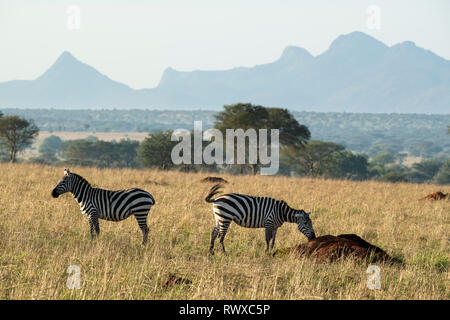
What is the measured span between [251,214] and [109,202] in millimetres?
2985

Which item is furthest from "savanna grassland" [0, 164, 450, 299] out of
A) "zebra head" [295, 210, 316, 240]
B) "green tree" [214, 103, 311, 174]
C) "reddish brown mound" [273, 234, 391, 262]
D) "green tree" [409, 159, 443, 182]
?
"green tree" [409, 159, 443, 182]

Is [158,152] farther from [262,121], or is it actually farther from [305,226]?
[305,226]

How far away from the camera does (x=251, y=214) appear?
406 inches

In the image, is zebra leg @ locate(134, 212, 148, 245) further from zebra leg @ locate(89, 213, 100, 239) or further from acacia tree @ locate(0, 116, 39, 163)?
acacia tree @ locate(0, 116, 39, 163)

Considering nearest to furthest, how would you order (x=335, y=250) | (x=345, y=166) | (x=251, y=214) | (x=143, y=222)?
1. (x=335, y=250)
2. (x=251, y=214)
3. (x=143, y=222)
4. (x=345, y=166)

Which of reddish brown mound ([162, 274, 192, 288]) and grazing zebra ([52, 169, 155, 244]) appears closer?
reddish brown mound ([162, 274, 192, 288])

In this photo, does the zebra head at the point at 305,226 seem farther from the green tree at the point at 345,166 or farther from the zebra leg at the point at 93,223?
the green tree at the point at 345,166

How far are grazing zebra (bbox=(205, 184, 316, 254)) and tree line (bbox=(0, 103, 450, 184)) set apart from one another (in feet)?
75.3

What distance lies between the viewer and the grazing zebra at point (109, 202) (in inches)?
422

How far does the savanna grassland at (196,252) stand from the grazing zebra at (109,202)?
48 centimetres

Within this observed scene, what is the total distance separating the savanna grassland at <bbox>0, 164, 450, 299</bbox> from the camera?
7.46 m

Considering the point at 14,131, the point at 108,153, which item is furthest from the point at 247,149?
the point at 108,153
